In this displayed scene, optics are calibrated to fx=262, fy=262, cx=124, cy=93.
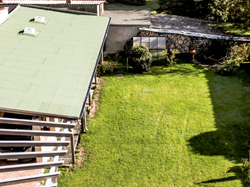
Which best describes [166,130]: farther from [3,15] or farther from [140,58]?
[3,15]

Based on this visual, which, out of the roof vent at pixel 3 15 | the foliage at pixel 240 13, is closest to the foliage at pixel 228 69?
the foliage at pixel 240 13

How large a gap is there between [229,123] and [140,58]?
849 centimetres

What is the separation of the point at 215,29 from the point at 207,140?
55.4 ft

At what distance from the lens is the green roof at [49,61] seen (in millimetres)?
10789

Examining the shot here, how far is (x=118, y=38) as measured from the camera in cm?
2394

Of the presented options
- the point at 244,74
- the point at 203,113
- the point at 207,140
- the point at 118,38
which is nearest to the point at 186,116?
the point at 203,113

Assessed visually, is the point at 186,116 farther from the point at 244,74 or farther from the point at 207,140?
the point at 244,74

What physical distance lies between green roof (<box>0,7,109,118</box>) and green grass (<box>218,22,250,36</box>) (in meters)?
15.2

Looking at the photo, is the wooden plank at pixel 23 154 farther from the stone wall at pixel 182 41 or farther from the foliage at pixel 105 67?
the stone wall at pixel 182 41

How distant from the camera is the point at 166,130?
1527 centimetres

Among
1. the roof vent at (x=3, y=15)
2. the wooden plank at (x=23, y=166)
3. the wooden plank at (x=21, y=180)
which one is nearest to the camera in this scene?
the wooden plank at (x=21, y=180)

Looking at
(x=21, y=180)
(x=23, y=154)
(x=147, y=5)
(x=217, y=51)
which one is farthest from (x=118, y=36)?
(x=147, y=5)

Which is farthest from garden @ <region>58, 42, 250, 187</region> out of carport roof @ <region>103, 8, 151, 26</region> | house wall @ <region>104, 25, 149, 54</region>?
carport roof @ <region>103, 8, 151, 26</region>

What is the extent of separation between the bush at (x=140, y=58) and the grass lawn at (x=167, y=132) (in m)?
0.66
